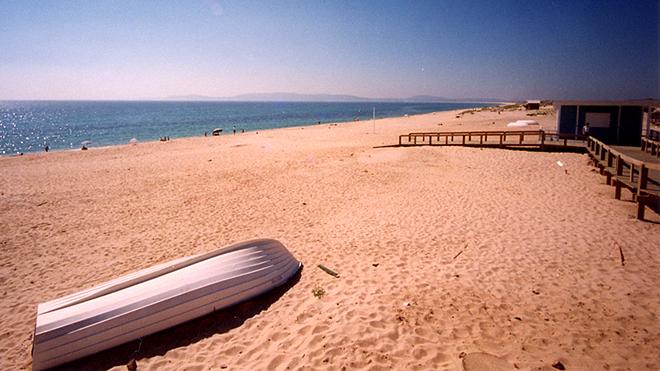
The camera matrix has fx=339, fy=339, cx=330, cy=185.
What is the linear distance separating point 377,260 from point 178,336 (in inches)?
158

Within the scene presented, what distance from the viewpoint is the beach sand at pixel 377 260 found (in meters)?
4.59

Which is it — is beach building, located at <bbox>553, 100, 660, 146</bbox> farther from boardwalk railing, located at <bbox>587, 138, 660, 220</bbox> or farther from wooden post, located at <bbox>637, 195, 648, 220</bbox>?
wooden post, located at <bbox>637, 195, 648, 220</bbox>

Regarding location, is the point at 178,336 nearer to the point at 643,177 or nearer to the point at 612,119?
the point at 643,177

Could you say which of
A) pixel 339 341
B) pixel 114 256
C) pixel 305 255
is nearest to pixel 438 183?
pixel 305 255

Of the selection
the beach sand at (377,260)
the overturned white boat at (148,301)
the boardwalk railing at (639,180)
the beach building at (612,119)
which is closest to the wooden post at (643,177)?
the boardwalk railing at (639,180)

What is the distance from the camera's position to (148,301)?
502 cm

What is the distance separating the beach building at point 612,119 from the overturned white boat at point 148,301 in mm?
20979

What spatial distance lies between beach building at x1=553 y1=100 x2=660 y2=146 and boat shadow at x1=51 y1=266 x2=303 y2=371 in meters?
21.2

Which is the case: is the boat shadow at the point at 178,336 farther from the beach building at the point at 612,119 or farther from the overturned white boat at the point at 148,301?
the beach building at the point at 612,119

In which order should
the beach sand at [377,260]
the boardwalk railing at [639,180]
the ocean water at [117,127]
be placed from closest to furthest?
the beach sand at [377,260] < the boardwalk railing at [639,180] < the ocean water at [117,127]

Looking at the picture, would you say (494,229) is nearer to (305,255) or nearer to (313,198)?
(305,255)

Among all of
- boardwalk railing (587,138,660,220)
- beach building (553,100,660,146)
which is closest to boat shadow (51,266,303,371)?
boardwalk railing (587,138,660,220)

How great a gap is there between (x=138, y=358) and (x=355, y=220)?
21.3ft

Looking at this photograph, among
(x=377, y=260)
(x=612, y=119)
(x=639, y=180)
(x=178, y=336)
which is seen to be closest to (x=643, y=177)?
(x=639, y=180)
